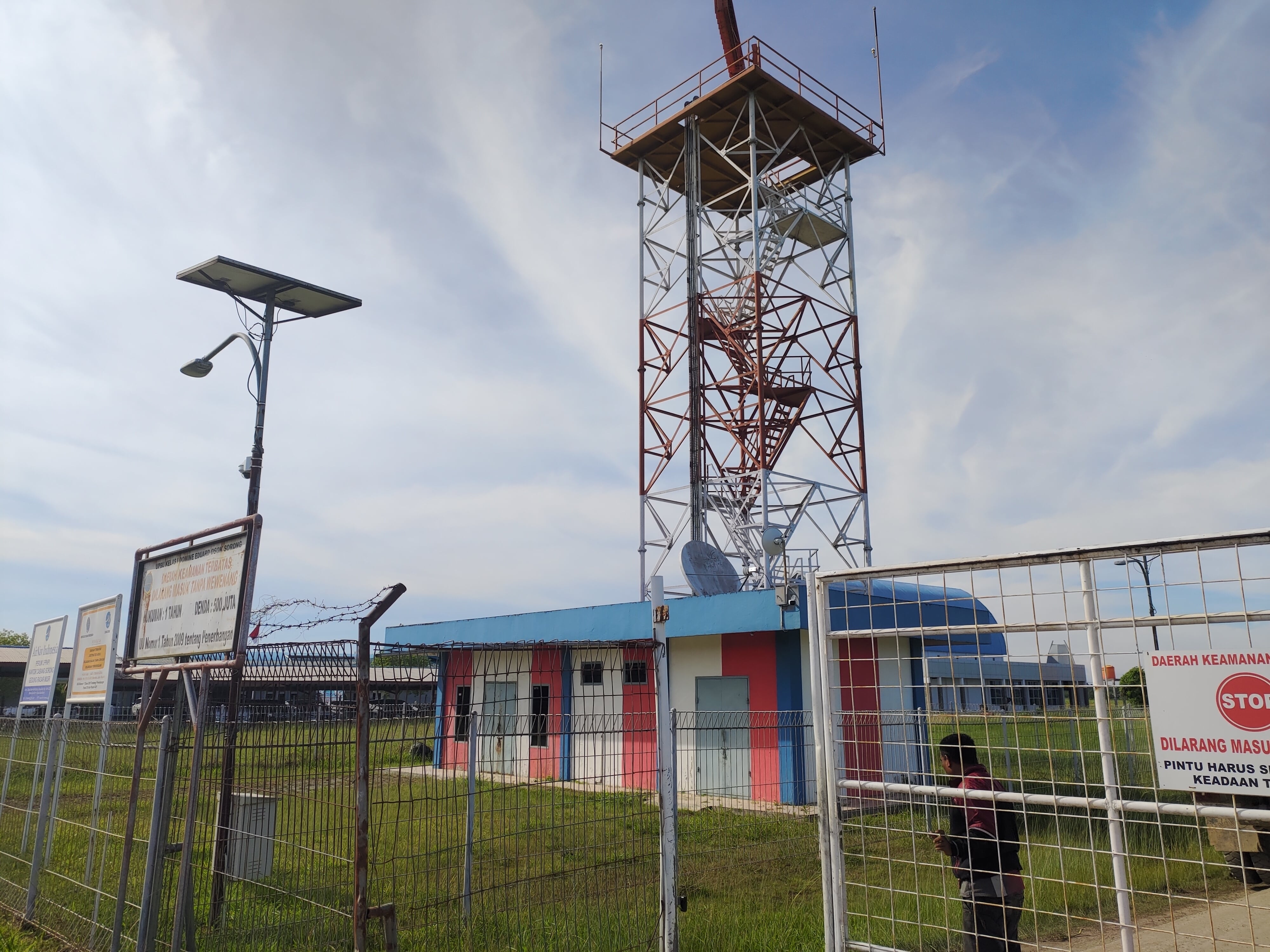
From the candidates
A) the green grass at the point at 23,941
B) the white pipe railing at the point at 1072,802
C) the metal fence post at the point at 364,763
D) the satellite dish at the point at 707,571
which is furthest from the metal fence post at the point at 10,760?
the satellite dish at the point at 707,571

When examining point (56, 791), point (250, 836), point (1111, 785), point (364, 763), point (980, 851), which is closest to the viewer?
point (1111, 785)

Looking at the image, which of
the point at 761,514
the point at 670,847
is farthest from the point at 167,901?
the point at 761,514

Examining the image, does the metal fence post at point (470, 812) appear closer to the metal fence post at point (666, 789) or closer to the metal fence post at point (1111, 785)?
the metal fence post at point (666, 789)

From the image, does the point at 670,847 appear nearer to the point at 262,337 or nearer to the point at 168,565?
the point at 168,565

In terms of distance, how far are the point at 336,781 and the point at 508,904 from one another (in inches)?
69.0

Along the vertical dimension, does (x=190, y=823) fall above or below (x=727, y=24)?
below

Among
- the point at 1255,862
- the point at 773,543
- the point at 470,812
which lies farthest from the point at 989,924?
the point at 773,543

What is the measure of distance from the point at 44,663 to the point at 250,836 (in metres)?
5.12

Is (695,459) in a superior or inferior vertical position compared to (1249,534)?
superior

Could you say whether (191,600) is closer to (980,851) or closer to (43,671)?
(980,851)

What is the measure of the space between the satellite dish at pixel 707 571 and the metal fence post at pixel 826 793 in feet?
40.1

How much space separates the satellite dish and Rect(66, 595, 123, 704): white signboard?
10787 mm

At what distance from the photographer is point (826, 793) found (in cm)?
526

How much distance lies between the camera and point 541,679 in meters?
20.2
